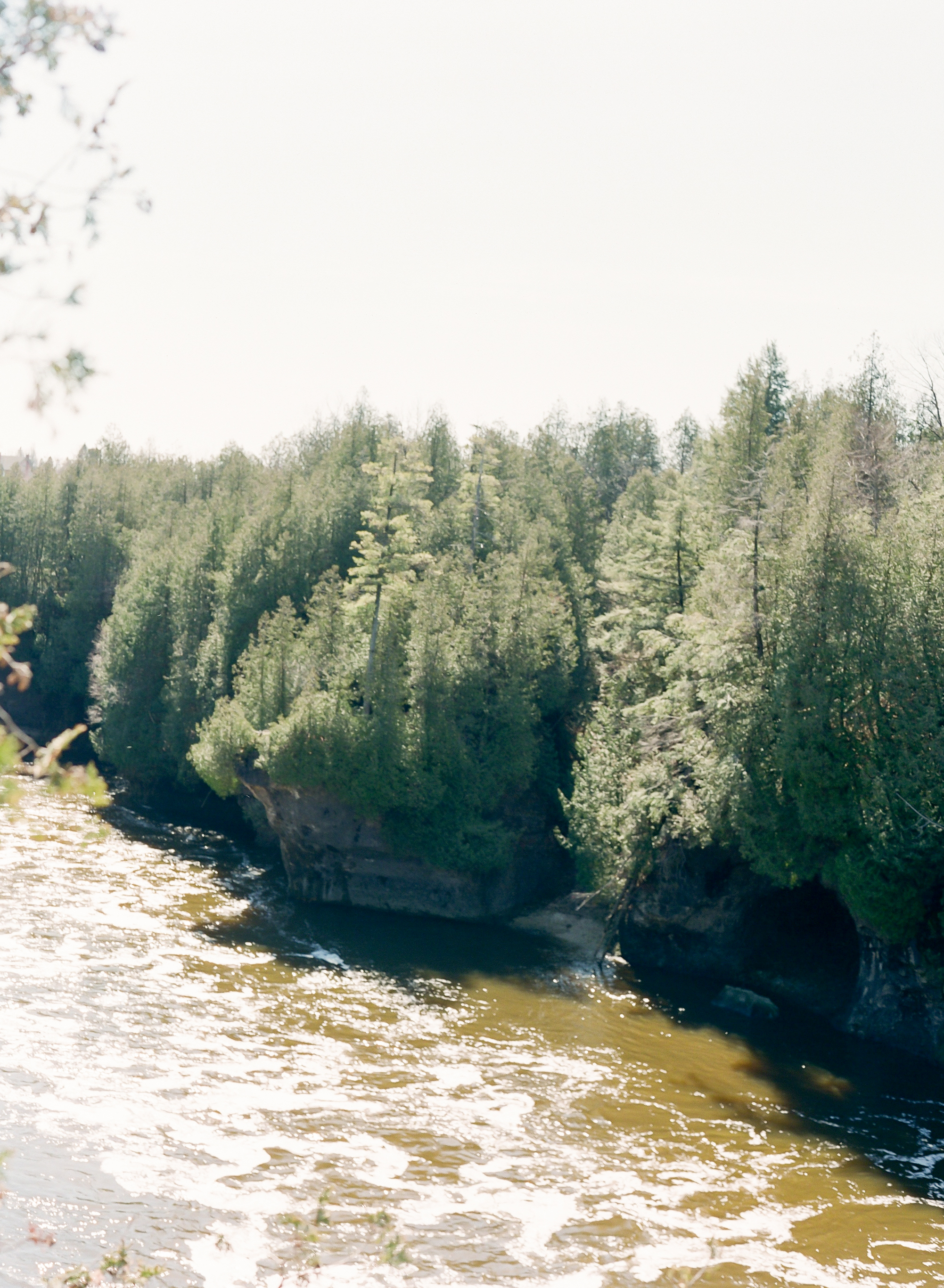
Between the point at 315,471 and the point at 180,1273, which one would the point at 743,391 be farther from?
the point at 180,1273

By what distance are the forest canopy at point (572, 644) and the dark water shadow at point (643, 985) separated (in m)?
3.30

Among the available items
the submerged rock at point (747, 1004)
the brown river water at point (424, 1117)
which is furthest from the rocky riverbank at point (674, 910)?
the submerged rock at point (747, 1004)

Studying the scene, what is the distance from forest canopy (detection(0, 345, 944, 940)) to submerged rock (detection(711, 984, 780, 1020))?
3.67m

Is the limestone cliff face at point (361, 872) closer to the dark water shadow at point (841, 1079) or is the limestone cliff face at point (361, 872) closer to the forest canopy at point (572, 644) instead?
the forest canopy at point (572, 644)

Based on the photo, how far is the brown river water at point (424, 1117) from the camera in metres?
17.1

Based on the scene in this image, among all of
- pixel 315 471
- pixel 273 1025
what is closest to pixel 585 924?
pixel 273 1025

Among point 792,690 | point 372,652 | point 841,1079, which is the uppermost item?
point 792,690

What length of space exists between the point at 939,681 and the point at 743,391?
21.2 meters

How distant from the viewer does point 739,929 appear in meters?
34.4

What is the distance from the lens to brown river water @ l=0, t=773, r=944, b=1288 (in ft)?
56.1

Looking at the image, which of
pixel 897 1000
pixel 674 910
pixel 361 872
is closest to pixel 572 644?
pixel 361 872

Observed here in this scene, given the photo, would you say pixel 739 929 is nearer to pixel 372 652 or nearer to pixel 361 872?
pixel 361 872

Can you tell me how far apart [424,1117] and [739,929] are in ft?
51.9

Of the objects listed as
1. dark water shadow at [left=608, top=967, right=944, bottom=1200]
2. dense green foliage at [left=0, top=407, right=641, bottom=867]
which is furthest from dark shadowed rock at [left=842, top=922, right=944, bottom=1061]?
dense green foliage at [left=0, top=407, right=641, bottom=867]
